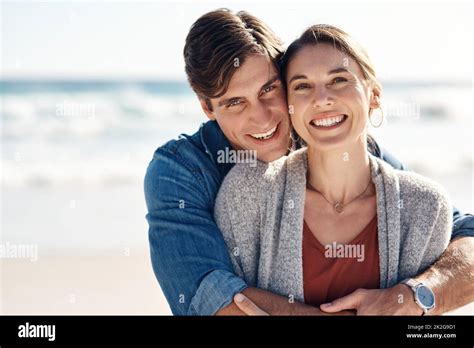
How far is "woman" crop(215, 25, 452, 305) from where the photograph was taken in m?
3.08

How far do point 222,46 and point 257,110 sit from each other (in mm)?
321

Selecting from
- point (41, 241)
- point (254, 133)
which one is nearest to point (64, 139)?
point (41, 241)

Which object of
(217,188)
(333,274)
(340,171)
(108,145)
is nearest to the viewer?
(333,274)

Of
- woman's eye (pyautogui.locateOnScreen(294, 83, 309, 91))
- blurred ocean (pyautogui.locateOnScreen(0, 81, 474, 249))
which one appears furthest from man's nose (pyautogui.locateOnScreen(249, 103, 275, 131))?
blurred ocean (pyautogui.locateOnScreen(0, 81, 474, 249))

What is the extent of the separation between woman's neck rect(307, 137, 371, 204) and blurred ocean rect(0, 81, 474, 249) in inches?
146

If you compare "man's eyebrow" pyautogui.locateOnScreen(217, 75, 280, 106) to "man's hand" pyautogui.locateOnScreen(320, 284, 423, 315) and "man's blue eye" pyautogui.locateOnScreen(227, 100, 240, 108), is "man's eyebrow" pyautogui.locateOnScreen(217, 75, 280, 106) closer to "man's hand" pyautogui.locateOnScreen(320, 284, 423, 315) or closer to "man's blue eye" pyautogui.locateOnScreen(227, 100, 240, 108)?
"man's blue eye" pyautogui.locateOnScreen(227, 100, 240, 108)

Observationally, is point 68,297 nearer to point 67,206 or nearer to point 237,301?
point 67,206

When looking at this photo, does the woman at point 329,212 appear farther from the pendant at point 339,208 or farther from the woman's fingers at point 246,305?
the woman's fingers at point 246,305

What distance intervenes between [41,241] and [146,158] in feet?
13.2

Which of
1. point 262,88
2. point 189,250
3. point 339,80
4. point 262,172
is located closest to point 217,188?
point 262,172

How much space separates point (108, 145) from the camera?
37.8ft

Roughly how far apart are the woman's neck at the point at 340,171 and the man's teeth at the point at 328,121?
0.15m

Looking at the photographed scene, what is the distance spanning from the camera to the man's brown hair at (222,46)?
3262mm

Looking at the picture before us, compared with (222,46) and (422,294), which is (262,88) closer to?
(222,46)
